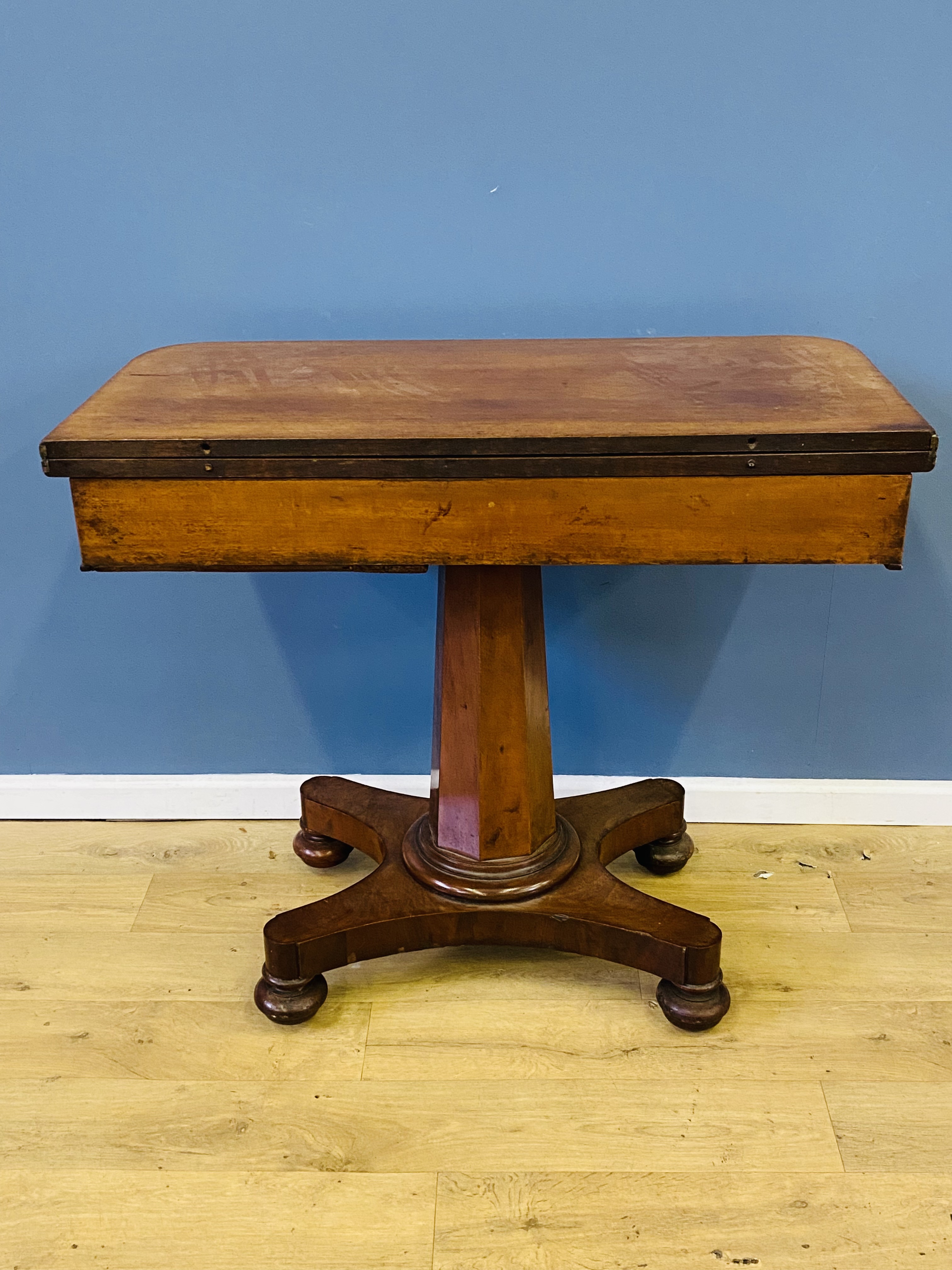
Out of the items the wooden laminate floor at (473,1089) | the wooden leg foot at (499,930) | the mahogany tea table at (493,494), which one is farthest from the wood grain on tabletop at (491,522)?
the wooden laminate floor at (473,1089)

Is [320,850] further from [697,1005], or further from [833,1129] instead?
[833,1129]

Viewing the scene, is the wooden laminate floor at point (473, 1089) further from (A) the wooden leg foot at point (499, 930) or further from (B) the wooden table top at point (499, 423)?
(B) the wooden table top at point (499, 423)

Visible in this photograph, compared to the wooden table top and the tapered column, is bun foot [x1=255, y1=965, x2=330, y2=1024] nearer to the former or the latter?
the tapered column

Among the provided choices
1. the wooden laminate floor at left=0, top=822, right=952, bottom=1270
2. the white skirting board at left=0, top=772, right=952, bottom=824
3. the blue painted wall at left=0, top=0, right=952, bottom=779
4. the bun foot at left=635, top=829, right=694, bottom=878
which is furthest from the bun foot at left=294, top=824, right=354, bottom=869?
the bun foot at left=635, top=829, right=694, bottom=878

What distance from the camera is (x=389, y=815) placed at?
186 centimetres

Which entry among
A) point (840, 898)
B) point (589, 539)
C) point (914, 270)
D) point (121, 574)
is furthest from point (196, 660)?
point (914, 270)

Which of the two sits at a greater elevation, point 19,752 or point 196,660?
point 196,660

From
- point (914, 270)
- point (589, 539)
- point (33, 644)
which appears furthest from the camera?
point (33, 644)

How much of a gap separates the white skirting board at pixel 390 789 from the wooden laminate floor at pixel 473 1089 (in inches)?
4.0

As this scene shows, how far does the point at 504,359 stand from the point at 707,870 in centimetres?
88

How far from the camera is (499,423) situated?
1304mm

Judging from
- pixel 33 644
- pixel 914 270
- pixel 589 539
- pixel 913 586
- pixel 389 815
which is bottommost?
pixel 389 815

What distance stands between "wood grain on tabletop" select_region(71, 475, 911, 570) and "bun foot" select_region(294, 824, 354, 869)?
716 mm

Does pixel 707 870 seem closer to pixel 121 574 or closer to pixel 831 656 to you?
pixel 831 656
